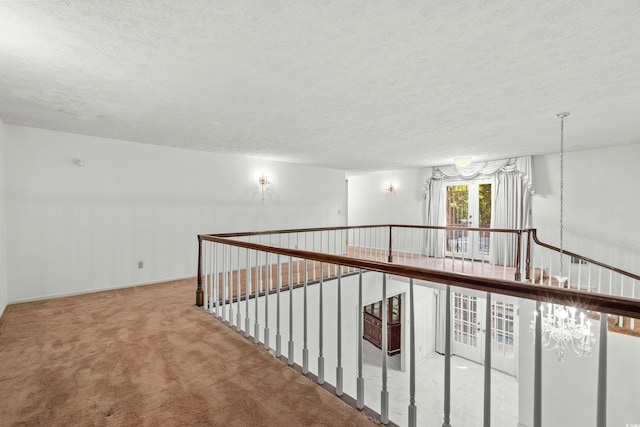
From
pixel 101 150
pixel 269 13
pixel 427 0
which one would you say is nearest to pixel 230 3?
pixel 269 13

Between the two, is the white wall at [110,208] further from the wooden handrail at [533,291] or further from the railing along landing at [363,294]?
the wooden handrail at [533,291]

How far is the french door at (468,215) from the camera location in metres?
7.08

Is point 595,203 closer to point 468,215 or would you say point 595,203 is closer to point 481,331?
point 468,215

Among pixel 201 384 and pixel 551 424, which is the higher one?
pixel 201 384

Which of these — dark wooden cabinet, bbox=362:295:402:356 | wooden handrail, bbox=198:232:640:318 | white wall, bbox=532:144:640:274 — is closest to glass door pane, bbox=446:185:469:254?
white wall, bbox=532:144:640:274

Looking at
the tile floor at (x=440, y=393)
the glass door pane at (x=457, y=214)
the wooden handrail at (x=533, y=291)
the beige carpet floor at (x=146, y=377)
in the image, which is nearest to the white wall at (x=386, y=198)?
the glass door pane at (x=457, y=214)

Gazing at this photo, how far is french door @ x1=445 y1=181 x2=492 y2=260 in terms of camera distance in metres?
7.08

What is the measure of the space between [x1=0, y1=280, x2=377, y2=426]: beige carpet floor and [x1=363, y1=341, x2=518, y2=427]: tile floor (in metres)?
4.19

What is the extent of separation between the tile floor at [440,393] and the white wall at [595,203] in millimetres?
3552

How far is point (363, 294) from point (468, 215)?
11.2ft

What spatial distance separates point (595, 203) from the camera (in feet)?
18.1

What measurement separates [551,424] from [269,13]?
6.10 meters

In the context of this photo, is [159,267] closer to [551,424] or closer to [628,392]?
[551,424]

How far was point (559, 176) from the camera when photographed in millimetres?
5922
